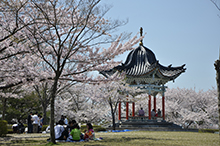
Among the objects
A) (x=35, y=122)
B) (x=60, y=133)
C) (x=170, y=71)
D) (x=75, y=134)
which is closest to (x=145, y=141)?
(x=75, y=134)

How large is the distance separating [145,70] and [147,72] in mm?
750

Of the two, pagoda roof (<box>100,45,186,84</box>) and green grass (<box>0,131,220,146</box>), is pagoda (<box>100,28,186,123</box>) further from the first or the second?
green grass (<box>0,131,220,146</box>)

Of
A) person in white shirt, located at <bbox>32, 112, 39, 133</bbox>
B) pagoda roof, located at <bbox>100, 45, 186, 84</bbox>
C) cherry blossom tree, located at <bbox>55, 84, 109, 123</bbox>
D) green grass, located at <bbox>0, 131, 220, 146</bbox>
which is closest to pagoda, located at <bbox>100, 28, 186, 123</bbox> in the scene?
pagoda roof, located at <bbox>100, 45, 186, 84</bbox>

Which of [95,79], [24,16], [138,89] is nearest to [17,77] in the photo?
[24,16]

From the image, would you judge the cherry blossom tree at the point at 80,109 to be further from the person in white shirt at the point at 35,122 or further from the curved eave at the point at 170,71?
the person in white shirt at the point at 35,122

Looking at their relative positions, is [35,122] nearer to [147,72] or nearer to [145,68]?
[147,72]

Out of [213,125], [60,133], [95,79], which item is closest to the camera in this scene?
[60,133]

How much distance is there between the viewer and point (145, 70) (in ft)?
88.7

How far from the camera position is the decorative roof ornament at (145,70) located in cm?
2672

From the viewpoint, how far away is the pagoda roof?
2669 cm

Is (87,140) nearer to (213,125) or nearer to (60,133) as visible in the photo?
(60,133)

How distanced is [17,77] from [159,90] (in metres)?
16.7

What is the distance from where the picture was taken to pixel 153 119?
27.0m

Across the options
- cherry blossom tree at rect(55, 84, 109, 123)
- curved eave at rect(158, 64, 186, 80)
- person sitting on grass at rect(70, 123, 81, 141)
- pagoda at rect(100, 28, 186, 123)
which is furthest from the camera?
cherry blossom tree at rect(55, 84, 109, 123)
